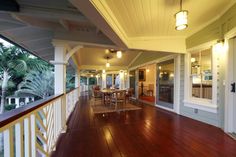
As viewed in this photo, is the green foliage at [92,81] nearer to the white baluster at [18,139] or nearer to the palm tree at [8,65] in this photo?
the palm tree at [8,65]

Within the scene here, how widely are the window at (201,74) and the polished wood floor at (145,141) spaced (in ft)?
3.15

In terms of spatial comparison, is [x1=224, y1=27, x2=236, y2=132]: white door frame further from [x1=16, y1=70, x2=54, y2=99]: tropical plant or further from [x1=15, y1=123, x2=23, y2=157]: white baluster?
[x1=16, y1=70, x2=54, y2=99]: tropical plant

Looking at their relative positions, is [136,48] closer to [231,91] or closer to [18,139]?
[231,91]

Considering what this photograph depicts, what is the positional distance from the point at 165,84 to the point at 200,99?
1966mm

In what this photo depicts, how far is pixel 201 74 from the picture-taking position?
4.19 m

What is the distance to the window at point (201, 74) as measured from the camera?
156 inches

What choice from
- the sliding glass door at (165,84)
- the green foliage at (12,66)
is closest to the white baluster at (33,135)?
the sliding glass door at (165,84)

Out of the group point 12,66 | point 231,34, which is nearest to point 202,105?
point 231,34

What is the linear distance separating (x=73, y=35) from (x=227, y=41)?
3.49m

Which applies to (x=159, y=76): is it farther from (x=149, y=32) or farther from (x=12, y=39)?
(x=12, y=39)

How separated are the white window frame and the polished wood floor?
19.8 inches

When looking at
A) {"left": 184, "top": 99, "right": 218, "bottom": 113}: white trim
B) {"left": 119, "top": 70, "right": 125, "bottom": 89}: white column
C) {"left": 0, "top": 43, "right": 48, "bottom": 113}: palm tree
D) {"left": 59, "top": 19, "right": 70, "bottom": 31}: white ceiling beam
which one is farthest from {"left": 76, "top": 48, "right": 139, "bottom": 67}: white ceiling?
{"left": 184, "top": 99, "right": 218, "bottom": 113}: white trim

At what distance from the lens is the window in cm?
396

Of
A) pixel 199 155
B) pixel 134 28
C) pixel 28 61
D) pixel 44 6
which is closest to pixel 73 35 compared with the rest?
pixel 44 6
